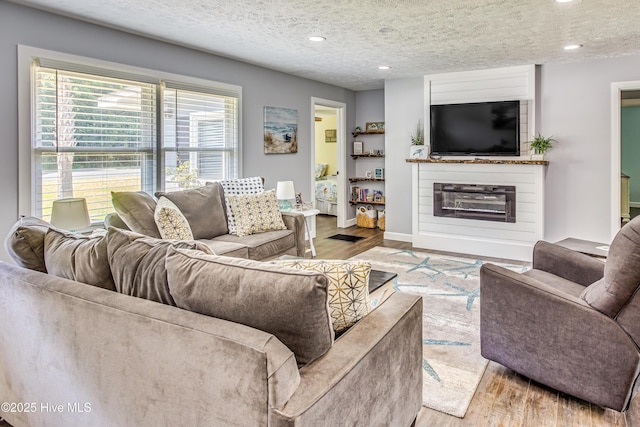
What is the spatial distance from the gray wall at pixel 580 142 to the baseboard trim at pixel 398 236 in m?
1.82

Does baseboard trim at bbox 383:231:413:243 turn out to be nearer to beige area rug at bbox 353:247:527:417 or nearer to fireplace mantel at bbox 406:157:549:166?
beige area rug at bbox 353:247:527:417

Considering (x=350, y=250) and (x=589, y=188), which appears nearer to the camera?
(x=589, y=188)

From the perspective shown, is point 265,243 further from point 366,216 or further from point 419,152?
point 366,216

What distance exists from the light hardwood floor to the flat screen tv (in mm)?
3526

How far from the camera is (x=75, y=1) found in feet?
10.1

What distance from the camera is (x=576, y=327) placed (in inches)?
81.2

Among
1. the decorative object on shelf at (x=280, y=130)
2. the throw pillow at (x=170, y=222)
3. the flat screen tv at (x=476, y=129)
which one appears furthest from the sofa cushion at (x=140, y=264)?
the flat screen tv at (x=476, y=129)

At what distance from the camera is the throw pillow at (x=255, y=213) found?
163 inches

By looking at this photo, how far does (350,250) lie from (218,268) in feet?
14.7

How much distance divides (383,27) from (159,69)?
218 centimetres

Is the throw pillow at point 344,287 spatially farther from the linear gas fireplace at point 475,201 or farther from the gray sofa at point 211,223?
the linear gas fireplace at point 475,201

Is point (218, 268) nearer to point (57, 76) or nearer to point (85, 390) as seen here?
point (85, 390)

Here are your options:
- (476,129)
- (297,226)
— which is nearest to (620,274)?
(297,226)

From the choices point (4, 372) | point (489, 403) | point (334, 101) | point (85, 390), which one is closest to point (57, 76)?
point (4, 372)
